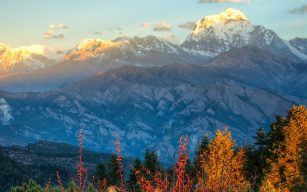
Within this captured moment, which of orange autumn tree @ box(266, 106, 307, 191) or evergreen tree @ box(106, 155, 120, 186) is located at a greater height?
orange autumn tree @ box(266, 106, 307, 191)

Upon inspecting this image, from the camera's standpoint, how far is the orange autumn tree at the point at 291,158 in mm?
58000

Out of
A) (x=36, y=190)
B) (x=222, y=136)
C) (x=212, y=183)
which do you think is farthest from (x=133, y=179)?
(x=212, y=183)

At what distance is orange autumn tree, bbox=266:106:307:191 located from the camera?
Result: 58000mm

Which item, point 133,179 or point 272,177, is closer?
point 272,177

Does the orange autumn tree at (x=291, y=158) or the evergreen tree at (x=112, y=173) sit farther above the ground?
the orange autumn tree at (x=291, y=158)

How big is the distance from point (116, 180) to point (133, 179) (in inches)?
517

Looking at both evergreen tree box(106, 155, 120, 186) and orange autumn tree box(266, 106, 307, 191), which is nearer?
orange autumn tree box(266, 106, 307, 191)

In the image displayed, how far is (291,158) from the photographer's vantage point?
2298 inches

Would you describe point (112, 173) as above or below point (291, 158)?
below

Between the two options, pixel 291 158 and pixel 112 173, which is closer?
pixel 291 158

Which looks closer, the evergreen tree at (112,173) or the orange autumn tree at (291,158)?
the orange autumn tree at (291,158)

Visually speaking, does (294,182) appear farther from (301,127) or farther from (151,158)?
(151,158)

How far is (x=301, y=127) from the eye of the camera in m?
60.8

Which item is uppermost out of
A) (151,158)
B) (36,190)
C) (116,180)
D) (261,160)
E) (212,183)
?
Result: (212,183)
